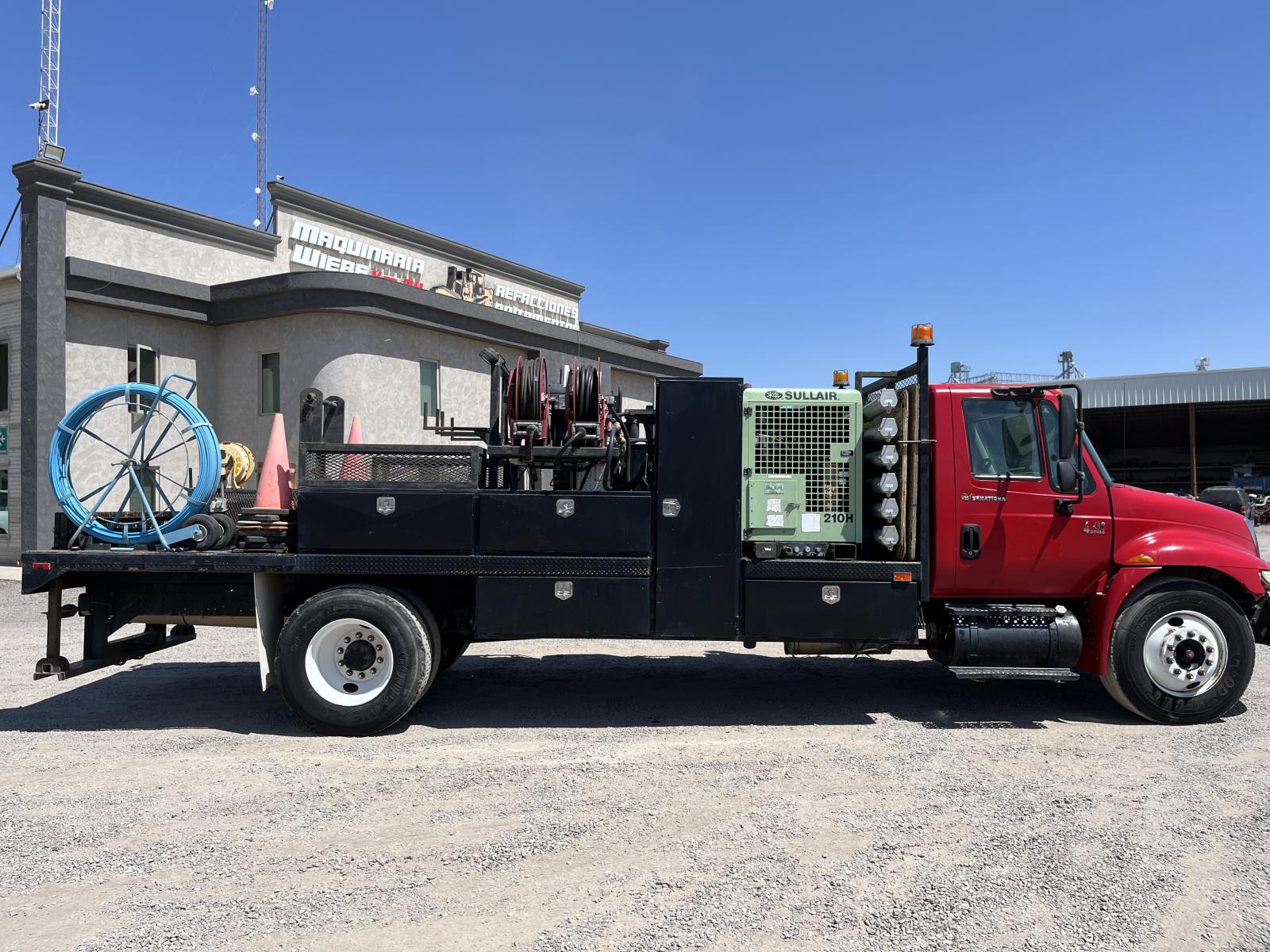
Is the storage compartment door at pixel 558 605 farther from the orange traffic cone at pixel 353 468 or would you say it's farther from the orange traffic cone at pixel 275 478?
the orange traffic cone at pixel 275 478

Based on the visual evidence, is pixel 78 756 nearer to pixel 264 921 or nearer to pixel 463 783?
pixel 463 783

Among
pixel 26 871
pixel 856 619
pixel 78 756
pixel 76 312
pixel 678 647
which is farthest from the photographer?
pixel 76 312

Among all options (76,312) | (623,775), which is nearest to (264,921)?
(623,775)

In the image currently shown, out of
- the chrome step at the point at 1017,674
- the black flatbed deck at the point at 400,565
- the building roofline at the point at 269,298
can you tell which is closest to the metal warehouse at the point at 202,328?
the building roofline at the point at 269,298

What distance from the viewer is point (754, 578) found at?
6270mm

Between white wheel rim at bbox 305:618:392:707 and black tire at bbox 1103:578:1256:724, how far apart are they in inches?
Answer: 212

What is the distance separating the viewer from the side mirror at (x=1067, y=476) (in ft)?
20.2

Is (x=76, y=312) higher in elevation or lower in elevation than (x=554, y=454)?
higher

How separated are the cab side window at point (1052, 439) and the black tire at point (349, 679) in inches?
192

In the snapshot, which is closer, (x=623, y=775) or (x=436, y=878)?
(x=436, y=878)

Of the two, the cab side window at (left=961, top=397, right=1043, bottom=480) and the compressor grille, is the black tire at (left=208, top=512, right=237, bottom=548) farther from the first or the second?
the cab side window at (left=961, top=397, right=1043, bottom=480)

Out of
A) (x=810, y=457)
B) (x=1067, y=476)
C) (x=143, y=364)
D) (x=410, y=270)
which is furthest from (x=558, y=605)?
(x=410, y=270)

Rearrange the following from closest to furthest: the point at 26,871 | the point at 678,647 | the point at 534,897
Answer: the point at 534,897, the point at 26,871, the point at 678,647

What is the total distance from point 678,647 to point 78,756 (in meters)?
5.99
